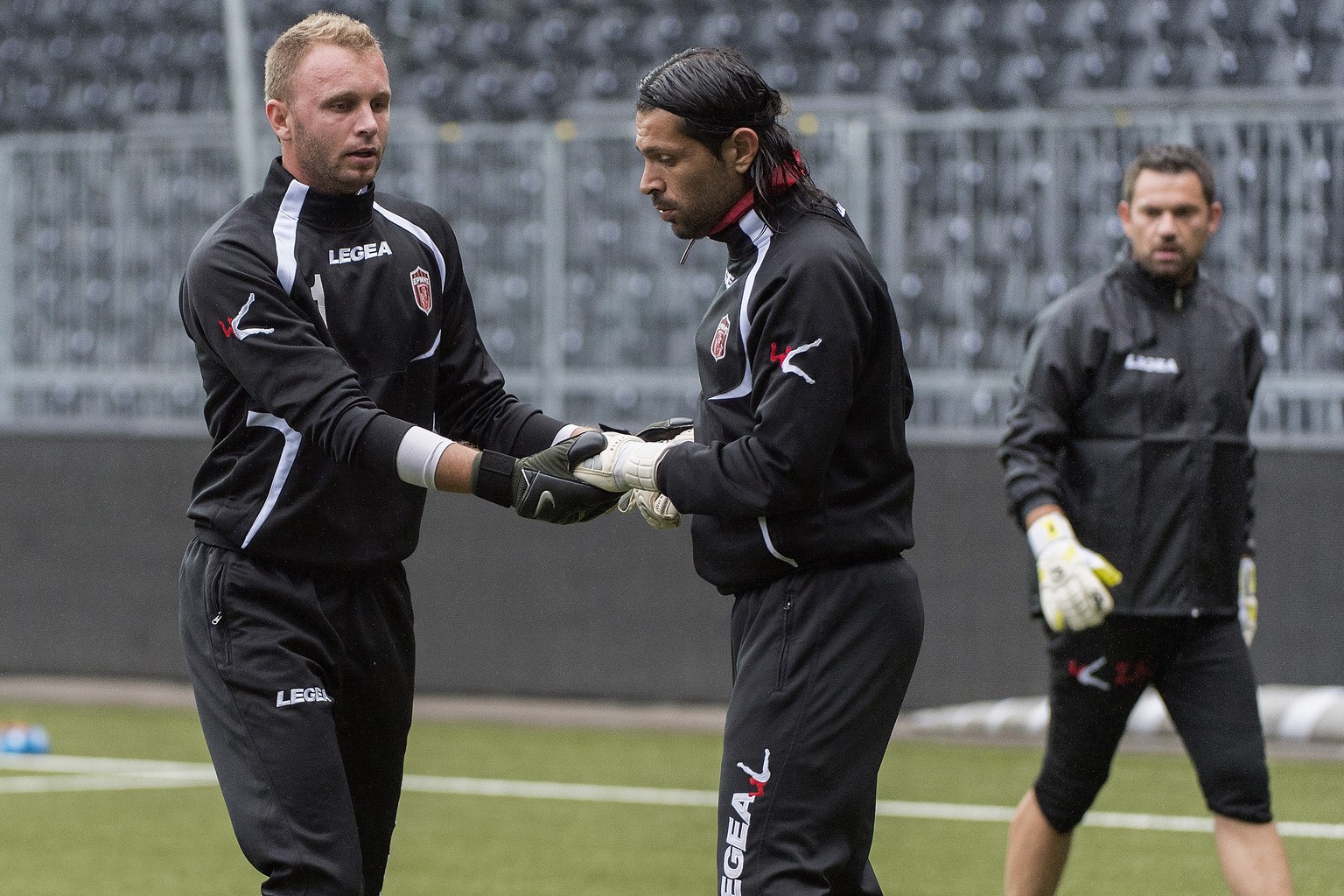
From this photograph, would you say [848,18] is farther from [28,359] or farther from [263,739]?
[263,739]

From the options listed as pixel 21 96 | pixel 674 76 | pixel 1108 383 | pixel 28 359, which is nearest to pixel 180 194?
pixel 28 359

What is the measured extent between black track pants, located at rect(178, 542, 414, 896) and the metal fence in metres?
6.39

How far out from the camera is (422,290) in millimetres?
4387

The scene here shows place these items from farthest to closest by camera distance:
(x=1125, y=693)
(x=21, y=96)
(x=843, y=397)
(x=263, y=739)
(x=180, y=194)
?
(x=21, y=96)
(x=180, y=194)
(x=1125, y=693)
(x=263, y=739)
(x=843, y=397)

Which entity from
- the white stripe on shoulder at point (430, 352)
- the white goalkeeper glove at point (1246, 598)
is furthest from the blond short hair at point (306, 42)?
the white goalkeeper glove at point (1246, 598)

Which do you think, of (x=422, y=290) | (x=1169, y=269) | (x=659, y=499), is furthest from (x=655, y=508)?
(x=1169, y=269)

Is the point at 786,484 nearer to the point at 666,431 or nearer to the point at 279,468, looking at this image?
the point at 666,431

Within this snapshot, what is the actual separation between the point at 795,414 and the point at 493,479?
785mm

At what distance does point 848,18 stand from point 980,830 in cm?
764

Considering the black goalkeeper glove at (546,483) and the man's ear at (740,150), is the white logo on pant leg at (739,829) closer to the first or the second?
the black goalkeeper glove at (546,483)

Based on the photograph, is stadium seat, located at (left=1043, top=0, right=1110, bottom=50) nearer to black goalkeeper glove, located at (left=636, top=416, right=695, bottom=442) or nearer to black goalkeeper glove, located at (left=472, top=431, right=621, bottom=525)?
black goalkeeper glove, located at (left=636, top=416, right=695, bottom=442)

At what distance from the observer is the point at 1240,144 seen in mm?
10258

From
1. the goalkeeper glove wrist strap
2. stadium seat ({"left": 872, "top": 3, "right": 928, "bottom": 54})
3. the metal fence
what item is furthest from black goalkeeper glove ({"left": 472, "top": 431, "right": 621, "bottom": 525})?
stadium seat ({"left": 872, "top": 3, "right": 928, "bottom": 54})

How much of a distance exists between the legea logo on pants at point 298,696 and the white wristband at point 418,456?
490mm
